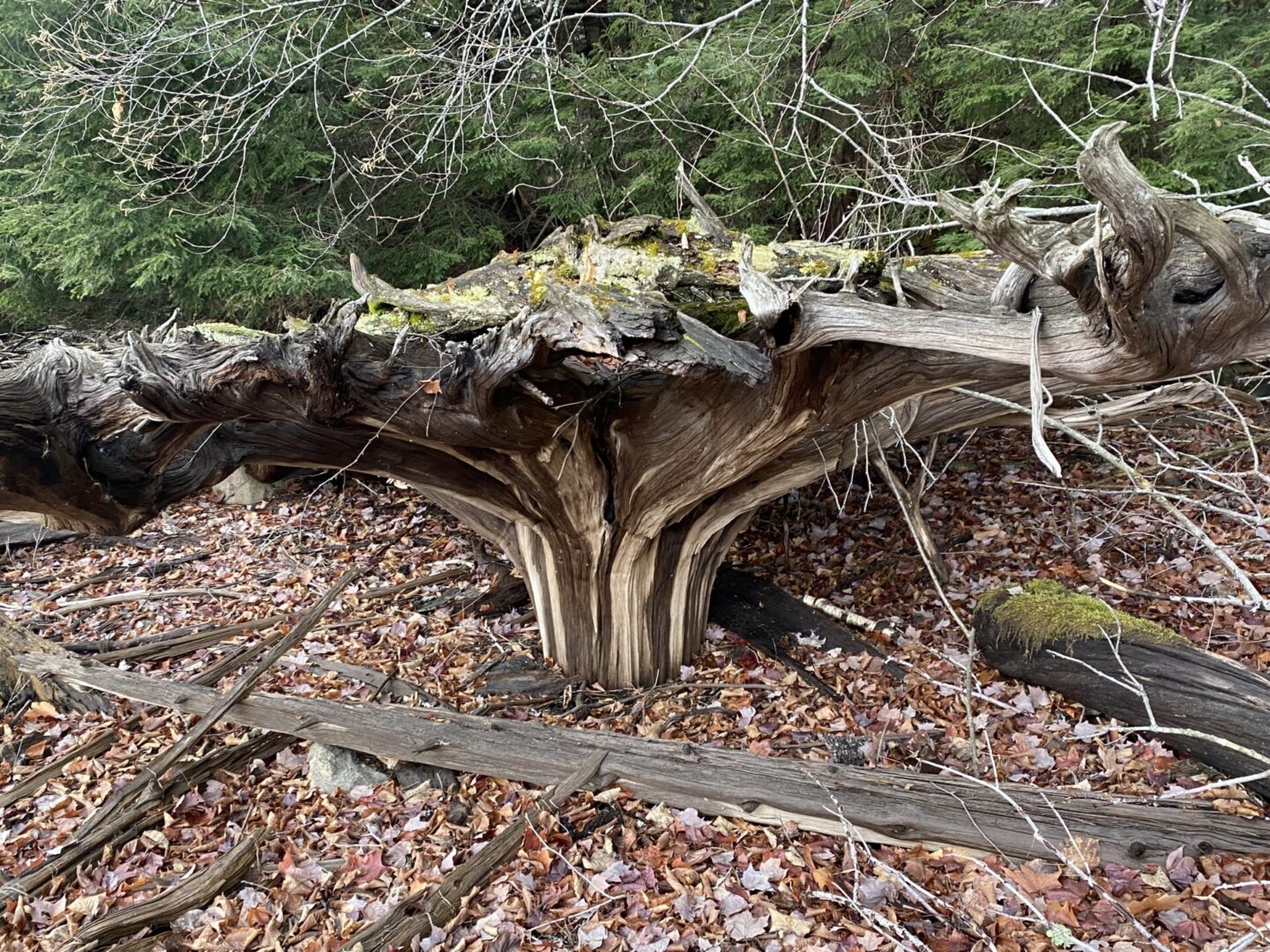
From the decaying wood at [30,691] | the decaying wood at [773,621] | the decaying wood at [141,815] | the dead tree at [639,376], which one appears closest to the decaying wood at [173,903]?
Result: the decaying wood at [141,815]

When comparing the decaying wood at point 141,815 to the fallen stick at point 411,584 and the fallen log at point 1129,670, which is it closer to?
the fallen stick at point 411,584

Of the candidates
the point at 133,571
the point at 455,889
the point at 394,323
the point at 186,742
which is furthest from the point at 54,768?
the point at 133,571

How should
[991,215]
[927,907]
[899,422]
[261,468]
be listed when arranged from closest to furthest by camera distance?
[991,215] < [927,907] < [899,422] < [261,468]

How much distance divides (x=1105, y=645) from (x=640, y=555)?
2.51 m

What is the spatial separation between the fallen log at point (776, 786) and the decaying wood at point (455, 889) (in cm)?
20

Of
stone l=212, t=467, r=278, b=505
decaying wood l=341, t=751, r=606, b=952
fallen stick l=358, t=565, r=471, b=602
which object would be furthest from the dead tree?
stone l=212, t=467, r=278, b=505

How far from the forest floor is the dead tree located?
2.99 feet

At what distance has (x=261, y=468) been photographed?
8461mm

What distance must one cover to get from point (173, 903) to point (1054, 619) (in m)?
4.43

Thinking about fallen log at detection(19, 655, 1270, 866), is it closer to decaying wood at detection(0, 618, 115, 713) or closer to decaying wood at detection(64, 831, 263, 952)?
decaying wood at detection(0, 618, 115, 713)

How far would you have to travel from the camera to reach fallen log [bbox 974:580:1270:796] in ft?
11.7

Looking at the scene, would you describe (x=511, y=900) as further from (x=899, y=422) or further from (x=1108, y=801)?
(x=899, y=422)

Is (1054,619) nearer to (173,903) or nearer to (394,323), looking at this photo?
(394,323)

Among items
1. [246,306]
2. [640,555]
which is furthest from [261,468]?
[640,555]
